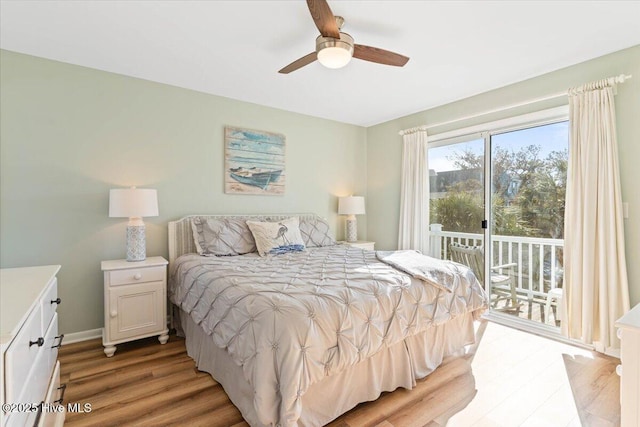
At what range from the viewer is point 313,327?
4.98 ft

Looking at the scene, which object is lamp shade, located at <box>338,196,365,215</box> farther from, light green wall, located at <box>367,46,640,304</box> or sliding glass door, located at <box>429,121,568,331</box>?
sliding glass door, located at <box>429,121,568,331</box>

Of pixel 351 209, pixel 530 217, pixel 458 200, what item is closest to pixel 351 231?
pixel 351 209

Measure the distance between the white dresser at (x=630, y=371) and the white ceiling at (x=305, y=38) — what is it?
1.94 meters

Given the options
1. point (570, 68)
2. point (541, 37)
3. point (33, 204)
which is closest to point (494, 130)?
point (570, 68)

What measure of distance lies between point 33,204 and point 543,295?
480 centimetres

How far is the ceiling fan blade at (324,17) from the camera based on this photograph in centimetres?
168

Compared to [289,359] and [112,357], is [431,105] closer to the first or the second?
[289,359]

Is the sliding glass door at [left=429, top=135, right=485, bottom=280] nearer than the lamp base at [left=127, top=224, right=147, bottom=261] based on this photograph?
No

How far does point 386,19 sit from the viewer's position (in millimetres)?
2146

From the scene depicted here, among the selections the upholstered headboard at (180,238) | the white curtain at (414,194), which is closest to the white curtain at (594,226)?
the white curtain at (414,194)

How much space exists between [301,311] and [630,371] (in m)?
1.27

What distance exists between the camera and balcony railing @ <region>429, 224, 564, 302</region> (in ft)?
10.1

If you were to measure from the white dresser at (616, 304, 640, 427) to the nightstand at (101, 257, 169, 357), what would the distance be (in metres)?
2.95

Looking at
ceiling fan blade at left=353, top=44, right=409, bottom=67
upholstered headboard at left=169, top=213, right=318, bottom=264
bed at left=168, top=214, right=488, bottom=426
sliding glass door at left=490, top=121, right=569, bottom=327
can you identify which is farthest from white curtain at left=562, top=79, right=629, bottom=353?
upholstered headboard at left=169, top=213, right=318, bottom=264
